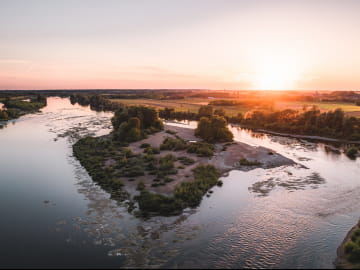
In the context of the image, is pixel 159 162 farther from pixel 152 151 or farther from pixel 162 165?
pixel 152 151

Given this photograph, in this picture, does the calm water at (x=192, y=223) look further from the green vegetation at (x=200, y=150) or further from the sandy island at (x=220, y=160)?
the green vegetation at (x=200, y=150)

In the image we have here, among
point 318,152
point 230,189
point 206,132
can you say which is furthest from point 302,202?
point 206,132

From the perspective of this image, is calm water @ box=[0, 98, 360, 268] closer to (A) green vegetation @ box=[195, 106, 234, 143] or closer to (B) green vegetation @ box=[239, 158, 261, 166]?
(B) green vegetation @ box=[239, 158, 261, 166]

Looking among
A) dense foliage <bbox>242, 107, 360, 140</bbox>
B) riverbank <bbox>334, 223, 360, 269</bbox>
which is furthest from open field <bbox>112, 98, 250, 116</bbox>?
riverbank <bbox>334, 223, 360, 269</bbox>

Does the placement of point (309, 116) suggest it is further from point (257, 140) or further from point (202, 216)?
point (202, 216)

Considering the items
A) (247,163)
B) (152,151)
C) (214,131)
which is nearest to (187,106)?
(214,131)
